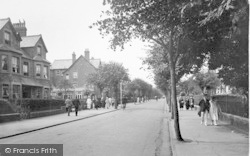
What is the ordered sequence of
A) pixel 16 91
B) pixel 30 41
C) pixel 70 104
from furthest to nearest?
pixel 30 41 → pixel 16 91 → pixel 70 104

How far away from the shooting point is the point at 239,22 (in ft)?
18.1

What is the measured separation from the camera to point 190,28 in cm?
754

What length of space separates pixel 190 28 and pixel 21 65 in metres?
29.8

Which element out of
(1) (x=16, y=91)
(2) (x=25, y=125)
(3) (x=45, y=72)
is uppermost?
(3) (x=45, y=72)

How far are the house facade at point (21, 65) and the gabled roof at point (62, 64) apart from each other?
Answer: 32777mm

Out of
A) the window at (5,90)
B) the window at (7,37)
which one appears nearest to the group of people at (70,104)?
the window at (5,90)

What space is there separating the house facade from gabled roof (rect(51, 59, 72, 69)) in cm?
3278

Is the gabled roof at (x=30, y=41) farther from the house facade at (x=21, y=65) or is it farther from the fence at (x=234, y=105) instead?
the fence at (x=234, y=105)

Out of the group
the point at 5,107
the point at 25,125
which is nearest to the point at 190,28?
the point at 25,125

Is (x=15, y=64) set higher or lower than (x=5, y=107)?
higher

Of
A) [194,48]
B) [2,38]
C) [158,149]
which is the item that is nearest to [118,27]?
[194,48]

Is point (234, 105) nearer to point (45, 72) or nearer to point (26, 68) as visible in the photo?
point (26, 68)

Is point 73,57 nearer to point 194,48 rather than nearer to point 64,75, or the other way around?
point 64,75

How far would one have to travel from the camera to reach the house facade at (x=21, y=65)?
30.4 metres
